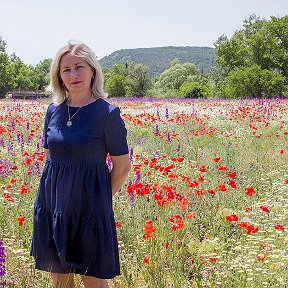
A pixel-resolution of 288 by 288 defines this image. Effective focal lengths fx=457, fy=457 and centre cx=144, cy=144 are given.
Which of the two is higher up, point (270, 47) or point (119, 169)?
point (270, 47)

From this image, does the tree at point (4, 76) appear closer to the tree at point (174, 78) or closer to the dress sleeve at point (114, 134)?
the tree at point (174, 78)

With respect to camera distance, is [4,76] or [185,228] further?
[4,76]

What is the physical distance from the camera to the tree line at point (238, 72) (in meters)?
36.9

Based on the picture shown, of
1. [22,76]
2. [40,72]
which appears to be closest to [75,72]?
[22,76]

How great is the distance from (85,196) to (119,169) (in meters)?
0.25

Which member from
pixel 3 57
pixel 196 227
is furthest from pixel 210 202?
pixel 3 57

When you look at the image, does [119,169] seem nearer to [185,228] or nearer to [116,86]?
[185,228]

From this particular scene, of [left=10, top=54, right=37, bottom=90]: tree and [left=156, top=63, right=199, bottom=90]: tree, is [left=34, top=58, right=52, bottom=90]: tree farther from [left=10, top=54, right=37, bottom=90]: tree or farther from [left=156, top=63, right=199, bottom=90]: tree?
[left=156, top=63, right=199, bottom=90]: tree

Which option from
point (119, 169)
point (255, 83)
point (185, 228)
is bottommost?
point (185, 228)

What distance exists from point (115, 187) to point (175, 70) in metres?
69.9

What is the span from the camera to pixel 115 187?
8.82ft

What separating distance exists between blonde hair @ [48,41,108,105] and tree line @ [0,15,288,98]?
69.0 ft

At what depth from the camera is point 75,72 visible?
8.40 ft

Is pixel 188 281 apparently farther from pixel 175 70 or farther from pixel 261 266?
pixel 175 70
